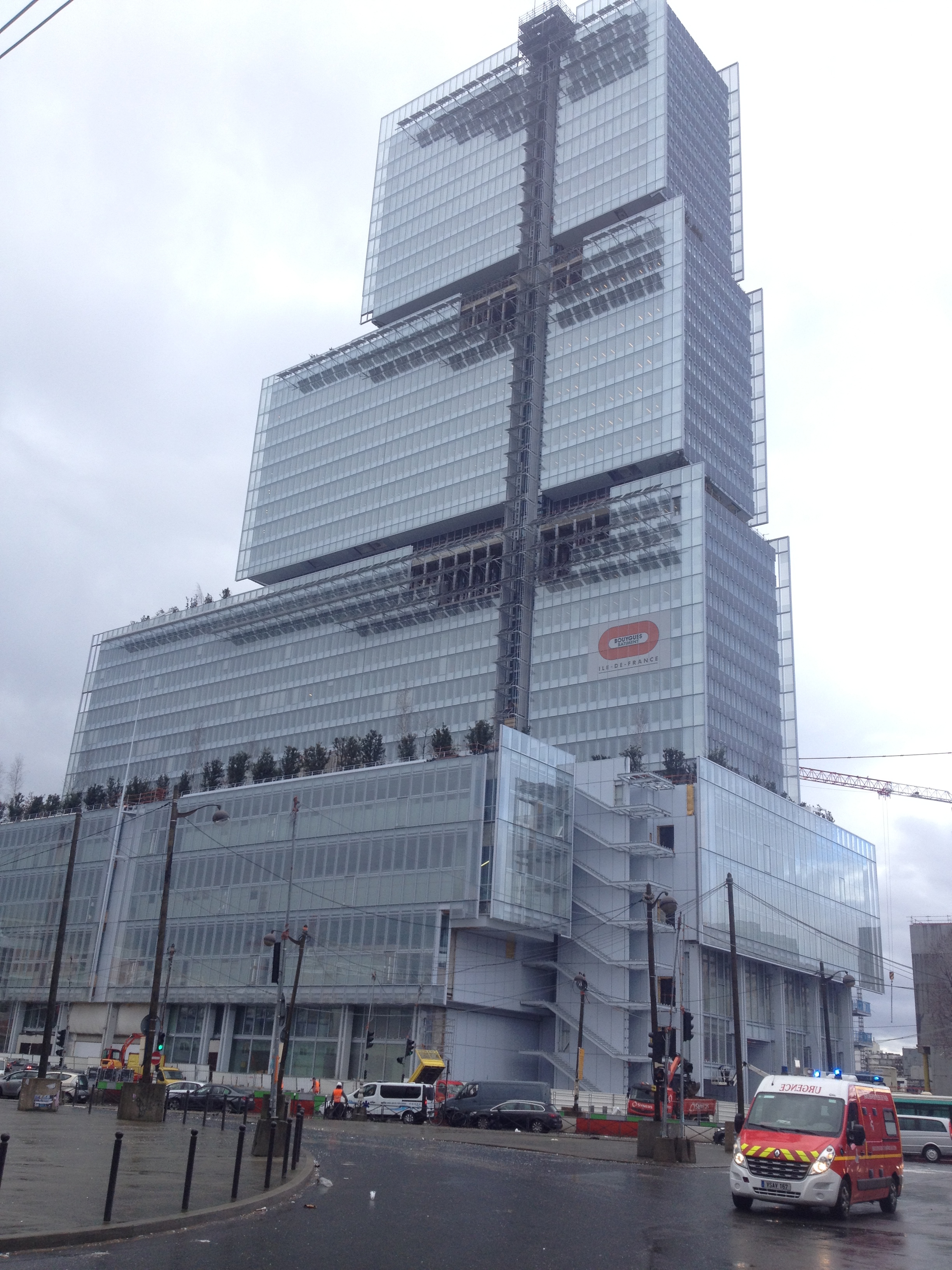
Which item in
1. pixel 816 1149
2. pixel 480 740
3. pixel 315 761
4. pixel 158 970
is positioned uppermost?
pixel 480 740

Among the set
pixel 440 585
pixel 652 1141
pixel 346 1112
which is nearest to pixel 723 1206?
pixel 652 1141

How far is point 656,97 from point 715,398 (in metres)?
34.3

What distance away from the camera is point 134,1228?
13.8m

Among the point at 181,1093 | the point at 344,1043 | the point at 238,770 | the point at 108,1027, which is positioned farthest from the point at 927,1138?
the point at 238,770

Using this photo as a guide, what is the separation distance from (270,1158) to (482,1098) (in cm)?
3424

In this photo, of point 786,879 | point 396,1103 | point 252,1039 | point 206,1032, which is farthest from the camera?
point 786,879

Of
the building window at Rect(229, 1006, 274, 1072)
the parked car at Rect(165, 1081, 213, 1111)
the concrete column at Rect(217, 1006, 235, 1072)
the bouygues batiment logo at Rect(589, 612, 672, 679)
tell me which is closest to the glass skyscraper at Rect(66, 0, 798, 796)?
the bouygues batiment logo at Rect(589, 612, 672, 679)

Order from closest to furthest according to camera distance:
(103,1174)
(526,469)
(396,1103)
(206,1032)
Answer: (103,1174) < (396,1103) < (206,1032) < (526,469)

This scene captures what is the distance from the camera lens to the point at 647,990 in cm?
8038

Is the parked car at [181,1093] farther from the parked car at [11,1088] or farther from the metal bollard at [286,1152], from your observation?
the metal bollard at [286,1152]

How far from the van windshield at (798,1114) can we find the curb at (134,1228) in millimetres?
9177

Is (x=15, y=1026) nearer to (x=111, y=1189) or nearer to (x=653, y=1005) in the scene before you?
(x=653, y=1005)

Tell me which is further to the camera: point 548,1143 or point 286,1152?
point 548,1143

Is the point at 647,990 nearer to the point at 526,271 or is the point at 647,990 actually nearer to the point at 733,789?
the point at 733,789
